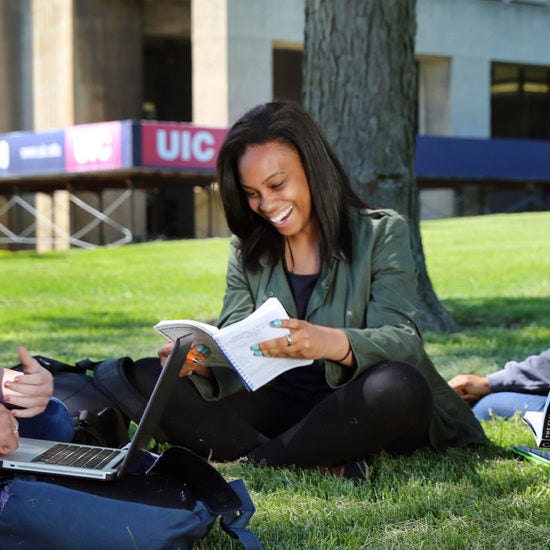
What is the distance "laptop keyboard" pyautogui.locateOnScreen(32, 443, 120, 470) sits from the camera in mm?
2676

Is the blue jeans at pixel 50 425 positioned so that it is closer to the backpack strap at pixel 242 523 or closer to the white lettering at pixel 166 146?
the backpack strap at pixel 242 523

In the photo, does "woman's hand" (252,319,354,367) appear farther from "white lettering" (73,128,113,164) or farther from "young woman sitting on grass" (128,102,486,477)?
"white lettering" (73,128,113,164)

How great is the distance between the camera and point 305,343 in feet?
10.0

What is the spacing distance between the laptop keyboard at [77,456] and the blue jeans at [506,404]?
2133 millimetres

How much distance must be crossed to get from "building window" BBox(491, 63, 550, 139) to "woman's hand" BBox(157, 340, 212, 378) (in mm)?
29792

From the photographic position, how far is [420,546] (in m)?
2.68

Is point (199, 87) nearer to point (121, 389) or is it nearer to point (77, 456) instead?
point (121, 389)

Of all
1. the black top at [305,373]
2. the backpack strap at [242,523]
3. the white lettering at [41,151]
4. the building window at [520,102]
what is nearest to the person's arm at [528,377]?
the black top at [305,373]

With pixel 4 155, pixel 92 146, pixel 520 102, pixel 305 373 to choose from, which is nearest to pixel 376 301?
pixel 305 373

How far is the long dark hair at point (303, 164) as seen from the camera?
3502 millimetres

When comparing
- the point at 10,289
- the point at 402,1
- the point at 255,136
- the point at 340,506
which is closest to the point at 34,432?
the point at 340,506

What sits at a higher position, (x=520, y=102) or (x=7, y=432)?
(x=520, y=102)

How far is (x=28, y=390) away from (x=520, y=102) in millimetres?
33500

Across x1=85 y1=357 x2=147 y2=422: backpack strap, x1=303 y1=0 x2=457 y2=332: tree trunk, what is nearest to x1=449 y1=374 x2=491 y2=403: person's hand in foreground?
x1=85 y1=357 x2=147 y2=422: backpack strap
